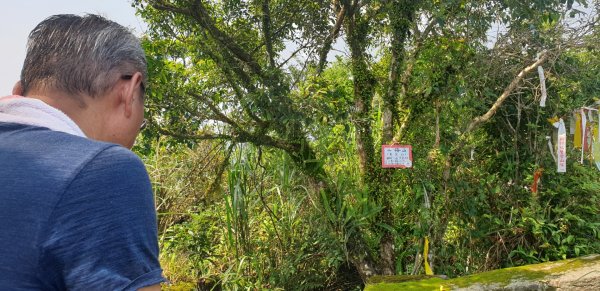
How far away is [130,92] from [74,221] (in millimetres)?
292

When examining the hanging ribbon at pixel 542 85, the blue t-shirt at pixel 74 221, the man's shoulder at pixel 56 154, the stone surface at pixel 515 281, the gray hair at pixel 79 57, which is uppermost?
the hanging ribbon at pixel 542 85

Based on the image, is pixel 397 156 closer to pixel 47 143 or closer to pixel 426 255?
pixel 426 255

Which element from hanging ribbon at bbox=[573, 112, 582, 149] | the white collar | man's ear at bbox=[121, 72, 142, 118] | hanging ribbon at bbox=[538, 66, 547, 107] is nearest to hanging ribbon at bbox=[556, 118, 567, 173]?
hanging ribbon at bbox=[573, 112, 582, 149]

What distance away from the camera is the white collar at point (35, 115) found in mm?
916

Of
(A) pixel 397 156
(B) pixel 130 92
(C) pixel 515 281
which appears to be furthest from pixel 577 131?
(B) pixel 130 92

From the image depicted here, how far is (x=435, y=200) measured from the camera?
5086 mm

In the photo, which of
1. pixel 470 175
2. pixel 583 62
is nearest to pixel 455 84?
pixel 470 175

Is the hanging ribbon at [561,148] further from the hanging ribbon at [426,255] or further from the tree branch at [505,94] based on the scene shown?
the hanging ribbon at [426,255]

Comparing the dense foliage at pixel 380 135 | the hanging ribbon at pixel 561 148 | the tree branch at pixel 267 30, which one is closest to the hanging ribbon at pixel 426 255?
the dense foliage at pixel 380 135

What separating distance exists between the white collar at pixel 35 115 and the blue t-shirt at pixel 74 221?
0.25 ft

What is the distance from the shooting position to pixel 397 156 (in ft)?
16.3

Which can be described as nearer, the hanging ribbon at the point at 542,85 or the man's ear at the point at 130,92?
the man's ear at the point at 130,92

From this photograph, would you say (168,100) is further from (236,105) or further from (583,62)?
(583,62)

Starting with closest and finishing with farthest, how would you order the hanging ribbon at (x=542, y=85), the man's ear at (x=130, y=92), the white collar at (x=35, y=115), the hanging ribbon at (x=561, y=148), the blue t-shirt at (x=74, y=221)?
1. the blue t-shirt at (x=74, y=221)
2. the white collar at (x=35, y=115)
3. the man's ear at (x=130, y=92)
4. the hanging ribbon at (x=542, y=85)
5. the hanging ribbon at (x=561, y=148)
